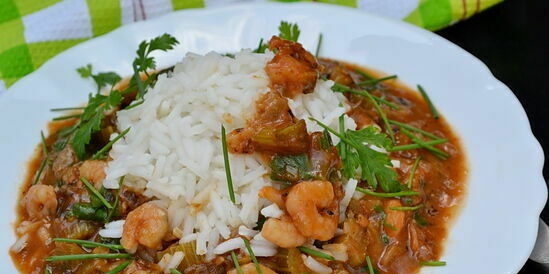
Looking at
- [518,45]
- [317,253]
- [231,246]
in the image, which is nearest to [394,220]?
[317,253]

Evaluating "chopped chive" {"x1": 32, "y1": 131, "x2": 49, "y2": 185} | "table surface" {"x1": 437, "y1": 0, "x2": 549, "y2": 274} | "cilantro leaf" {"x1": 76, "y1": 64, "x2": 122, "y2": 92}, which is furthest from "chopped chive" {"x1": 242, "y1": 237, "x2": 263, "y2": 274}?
"table surface" {"x1": 437, "y1": 0, "x2": 549, "y2": 274}

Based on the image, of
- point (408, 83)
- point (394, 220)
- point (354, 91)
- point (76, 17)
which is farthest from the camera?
point (76, 17)

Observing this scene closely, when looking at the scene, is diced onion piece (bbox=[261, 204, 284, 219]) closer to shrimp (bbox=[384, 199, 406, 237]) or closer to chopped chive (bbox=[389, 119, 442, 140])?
shrimp (bbox=[384, 199, 406, 237])

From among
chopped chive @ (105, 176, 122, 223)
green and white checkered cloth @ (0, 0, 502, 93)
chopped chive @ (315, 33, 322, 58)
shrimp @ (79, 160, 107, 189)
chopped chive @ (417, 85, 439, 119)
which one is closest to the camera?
chopped chive @ (105, 176, 122, 223)

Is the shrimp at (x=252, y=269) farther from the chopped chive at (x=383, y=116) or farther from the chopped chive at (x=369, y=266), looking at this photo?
the chopped chive at (x=383, y=116)

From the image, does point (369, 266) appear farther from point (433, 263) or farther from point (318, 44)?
point (318, 44)
